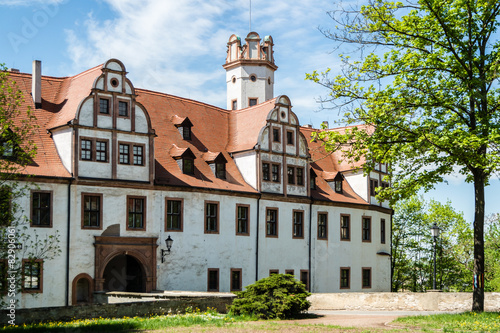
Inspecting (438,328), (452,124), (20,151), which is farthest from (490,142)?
(20,151)

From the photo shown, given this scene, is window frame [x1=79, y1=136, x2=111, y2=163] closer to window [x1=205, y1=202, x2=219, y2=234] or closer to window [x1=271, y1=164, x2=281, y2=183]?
window [x1=205, y1=202, x2=219, y2=234]

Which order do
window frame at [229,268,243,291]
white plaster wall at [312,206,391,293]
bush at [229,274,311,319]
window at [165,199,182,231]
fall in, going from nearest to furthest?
bush at [229,274,311,319] < window at [165,199,182,231] < window frame at [229,268,243,291] < white plaster wall at [312,206,391,293]

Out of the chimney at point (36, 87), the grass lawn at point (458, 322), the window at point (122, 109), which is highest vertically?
the chimney at point (36, 87)

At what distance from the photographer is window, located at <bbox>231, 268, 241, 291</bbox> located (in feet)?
120

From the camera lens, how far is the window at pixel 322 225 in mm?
42097

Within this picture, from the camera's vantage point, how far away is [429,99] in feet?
74.0

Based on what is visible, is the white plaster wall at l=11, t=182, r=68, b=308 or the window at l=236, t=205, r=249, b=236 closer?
the white plaster wall at l=11, t=182, r=68, b=308

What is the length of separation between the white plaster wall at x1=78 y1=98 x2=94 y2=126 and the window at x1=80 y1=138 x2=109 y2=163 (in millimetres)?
822

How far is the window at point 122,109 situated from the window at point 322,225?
15175 mm

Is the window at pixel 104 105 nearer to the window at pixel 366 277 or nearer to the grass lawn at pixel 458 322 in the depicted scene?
the grass lawn at pixel 458 322

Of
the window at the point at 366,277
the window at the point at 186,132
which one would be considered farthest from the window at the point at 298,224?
the window at the point at 186,132

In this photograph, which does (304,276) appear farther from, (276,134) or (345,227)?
(276,134)

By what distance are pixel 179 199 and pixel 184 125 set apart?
5.78 meters

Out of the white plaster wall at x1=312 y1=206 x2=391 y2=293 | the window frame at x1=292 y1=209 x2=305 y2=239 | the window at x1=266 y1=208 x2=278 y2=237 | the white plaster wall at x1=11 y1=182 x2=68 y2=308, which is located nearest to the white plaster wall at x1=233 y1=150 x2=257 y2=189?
the window at x1=266 y1=208 x2=278 y2=237
